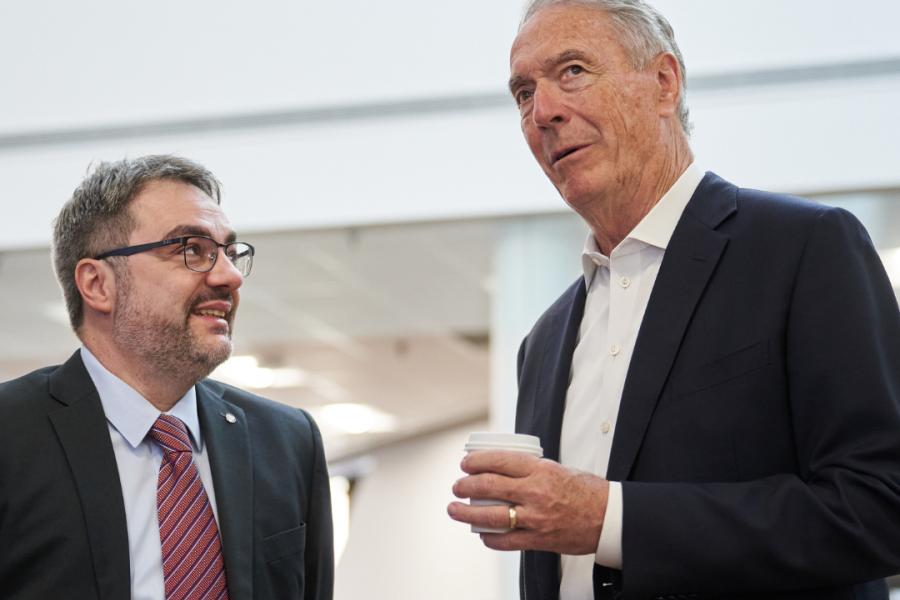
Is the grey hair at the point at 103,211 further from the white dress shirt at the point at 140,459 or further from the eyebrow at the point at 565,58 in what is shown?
the eyebrow at the point at 565,58

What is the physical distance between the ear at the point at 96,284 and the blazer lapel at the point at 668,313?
113 cm

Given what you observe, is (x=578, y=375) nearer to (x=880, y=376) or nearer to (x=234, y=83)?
(x=880, y=376)

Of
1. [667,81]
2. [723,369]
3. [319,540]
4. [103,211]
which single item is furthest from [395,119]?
[723,369]

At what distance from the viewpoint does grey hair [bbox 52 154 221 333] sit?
7.12 ft

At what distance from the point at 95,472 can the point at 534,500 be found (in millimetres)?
920

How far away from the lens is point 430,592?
45.0ft

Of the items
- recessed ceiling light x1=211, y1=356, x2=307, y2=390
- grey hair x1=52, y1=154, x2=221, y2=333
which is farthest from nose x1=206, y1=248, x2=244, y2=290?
recessed ceiling light x1=211, y1=356, x2=307, y2=390

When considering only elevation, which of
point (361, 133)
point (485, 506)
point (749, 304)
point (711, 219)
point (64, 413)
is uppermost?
point (361, 133)

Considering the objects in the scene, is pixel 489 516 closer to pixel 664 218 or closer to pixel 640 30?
pixel 664 218

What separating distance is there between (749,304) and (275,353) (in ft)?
30.2

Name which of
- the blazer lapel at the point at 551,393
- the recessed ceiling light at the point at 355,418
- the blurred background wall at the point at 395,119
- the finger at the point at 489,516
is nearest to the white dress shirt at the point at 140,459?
the blazer lapel at the point at 551,393

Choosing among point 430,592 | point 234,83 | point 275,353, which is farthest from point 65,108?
point 430,592

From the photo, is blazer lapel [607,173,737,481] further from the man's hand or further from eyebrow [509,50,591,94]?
eyebrow [509,50,591,94]

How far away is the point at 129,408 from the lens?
2020 millimetres
